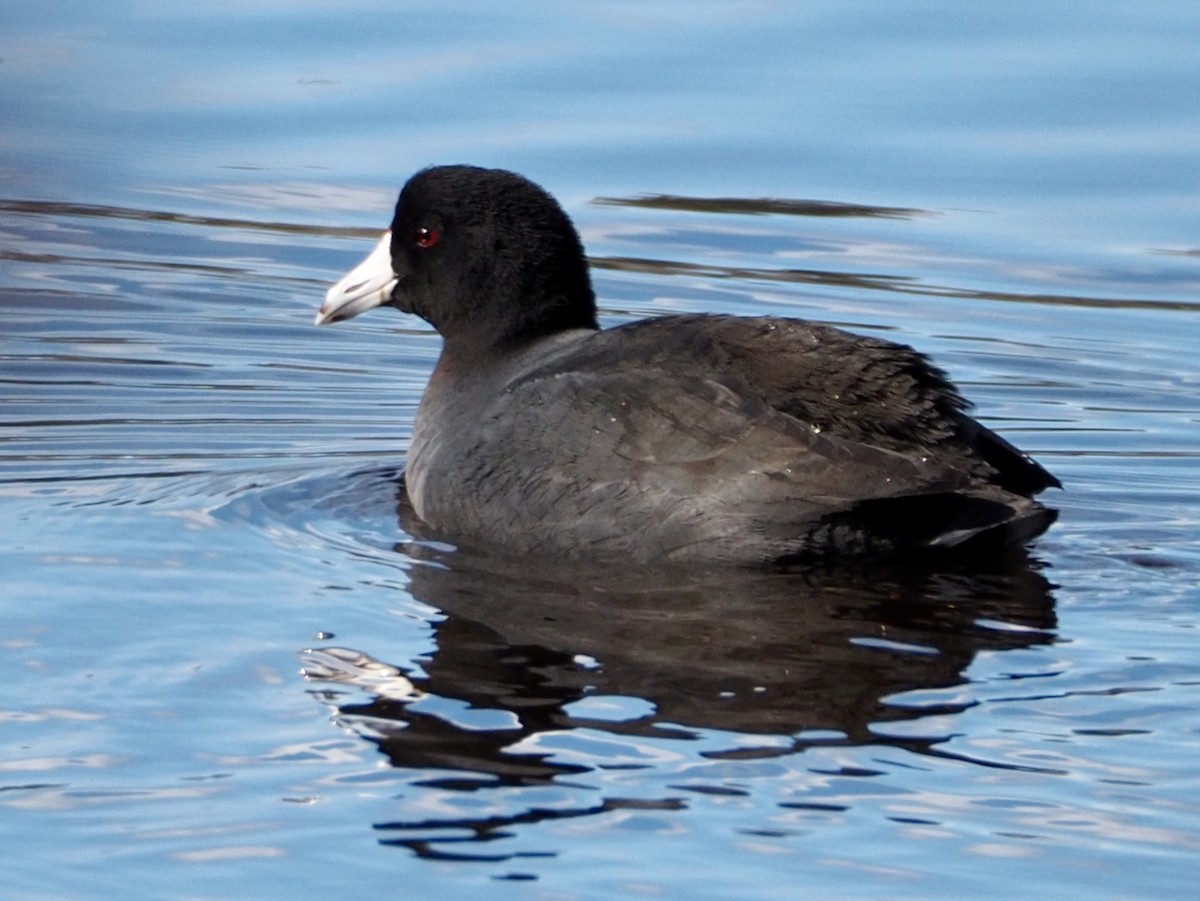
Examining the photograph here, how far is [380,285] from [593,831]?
11.8 ft

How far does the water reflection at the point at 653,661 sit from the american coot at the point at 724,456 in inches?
4.7

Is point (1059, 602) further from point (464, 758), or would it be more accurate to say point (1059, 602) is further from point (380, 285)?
point (380, 285)

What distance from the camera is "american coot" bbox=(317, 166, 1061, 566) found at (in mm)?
6129

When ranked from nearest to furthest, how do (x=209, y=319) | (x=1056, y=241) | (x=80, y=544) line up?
1. (x=80, y=544)
2. (x=209, y=319)
3. (x=1056, y=241)

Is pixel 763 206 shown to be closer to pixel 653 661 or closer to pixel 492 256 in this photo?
pixel 492 256

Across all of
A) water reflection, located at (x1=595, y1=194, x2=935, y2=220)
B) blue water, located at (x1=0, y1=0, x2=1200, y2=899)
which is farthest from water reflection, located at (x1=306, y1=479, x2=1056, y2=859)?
water reflection, located at (x1=595, y1=194, x2=935, y2=220)

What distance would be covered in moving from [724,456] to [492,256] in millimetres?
1477

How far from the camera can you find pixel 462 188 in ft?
24.2

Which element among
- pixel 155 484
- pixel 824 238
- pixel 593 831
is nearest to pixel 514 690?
pixel 593 831

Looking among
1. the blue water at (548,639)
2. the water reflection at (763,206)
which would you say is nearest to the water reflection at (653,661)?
the blue water at (548,639)

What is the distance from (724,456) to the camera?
20.3 feet

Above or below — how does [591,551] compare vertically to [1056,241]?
below

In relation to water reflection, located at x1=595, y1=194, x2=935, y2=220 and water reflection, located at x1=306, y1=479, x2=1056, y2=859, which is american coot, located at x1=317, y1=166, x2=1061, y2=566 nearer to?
water reflection, located at x1=306, y1=479, x2=1056, y2=859

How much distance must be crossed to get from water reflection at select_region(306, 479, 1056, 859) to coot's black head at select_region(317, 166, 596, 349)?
100cm
